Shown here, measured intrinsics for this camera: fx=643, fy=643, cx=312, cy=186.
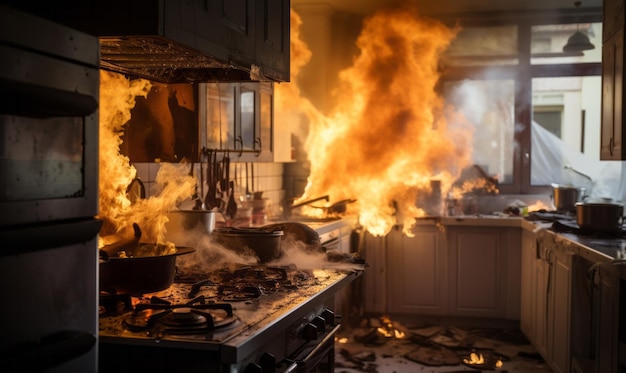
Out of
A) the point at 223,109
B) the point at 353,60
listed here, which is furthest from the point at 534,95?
the point at 223,109

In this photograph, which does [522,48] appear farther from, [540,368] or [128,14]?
[128,14]

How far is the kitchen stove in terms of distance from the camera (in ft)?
6.20

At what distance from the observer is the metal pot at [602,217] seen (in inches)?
176

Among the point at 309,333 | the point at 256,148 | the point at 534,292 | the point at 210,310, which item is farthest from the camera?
the point at 534,292

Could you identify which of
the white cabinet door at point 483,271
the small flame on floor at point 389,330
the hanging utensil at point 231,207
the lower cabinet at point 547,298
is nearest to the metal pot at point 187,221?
the hanging utensil at point 231,207

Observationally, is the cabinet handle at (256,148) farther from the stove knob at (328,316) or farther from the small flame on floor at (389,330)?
the stove knob at (328,316)

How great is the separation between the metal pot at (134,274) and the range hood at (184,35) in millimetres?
769

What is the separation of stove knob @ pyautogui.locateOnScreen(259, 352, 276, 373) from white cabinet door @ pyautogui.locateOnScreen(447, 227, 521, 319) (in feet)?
14.4

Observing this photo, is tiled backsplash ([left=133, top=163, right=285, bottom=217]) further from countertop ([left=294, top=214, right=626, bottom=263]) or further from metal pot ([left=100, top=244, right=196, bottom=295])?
metal pot ([left=100, top=244, right=196, bottom=295])

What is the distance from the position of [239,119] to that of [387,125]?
2.55 metres

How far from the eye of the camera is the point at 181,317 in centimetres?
205

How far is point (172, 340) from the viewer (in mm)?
1888

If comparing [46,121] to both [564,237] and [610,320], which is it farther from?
[564,237]

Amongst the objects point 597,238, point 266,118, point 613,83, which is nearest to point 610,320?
point 597,238
